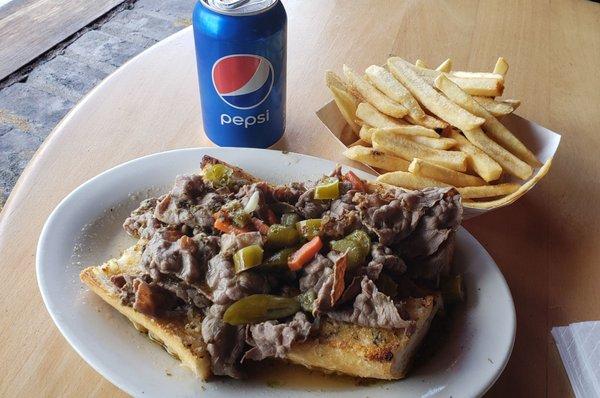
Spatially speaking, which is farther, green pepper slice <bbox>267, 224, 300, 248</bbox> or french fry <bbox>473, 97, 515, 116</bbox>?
french fry <bbox>473, 97, 515, 116</bbox>

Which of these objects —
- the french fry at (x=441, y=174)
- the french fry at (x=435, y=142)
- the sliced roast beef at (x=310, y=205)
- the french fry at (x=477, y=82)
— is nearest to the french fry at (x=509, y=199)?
the french fry at (x=441, y=174)

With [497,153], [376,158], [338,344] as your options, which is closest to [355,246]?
[338,344]

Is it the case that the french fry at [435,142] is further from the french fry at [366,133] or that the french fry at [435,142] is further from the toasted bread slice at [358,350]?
the toasted bread slice at [358,350]

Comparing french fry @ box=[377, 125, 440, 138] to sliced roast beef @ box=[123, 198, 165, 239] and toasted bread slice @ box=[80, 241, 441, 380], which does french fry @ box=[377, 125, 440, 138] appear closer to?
toasted bread slice @ box=[80, 241, 441, 380]

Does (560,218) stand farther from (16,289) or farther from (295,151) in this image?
(16,289)

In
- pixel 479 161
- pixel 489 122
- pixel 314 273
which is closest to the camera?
pixel 314 273

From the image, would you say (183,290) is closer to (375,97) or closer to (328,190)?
(328,190)

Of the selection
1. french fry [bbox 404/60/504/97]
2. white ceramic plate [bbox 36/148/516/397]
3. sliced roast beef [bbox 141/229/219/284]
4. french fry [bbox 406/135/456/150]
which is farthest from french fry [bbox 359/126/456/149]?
sliced roast beef [bbox 141/229/219/284]
